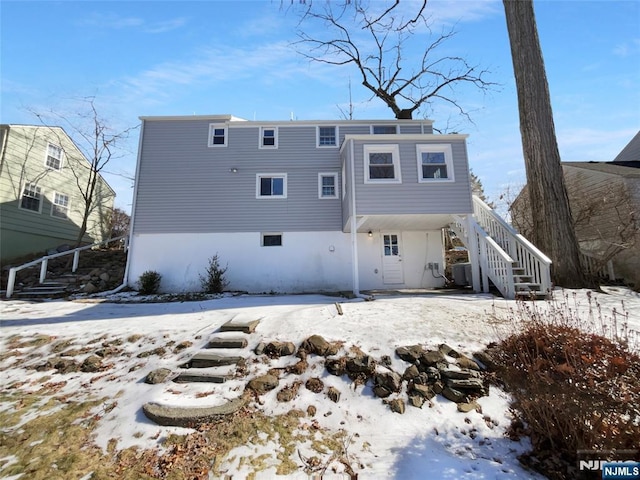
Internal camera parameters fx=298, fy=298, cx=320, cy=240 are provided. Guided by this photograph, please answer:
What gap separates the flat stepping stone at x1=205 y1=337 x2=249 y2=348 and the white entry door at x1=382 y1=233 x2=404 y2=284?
8.03m

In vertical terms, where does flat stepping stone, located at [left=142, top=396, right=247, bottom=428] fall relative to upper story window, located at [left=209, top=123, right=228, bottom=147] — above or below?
below

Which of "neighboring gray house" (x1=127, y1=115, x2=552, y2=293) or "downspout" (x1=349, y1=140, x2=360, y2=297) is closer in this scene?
"downspout" (x1=349, y1=140, x2=360, y2=297)

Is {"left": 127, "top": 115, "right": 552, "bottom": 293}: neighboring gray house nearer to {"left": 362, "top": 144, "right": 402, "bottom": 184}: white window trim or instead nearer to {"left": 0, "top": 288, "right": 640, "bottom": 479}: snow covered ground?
{"left": 362, "top": 144, "right": 402, "bottom": 184}: white window trim

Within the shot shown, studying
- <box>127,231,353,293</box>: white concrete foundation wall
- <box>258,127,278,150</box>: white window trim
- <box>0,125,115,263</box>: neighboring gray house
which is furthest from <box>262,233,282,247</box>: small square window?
<box>0,125,115,263</box>: neighboring gray house

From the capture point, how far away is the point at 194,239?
1183 cm

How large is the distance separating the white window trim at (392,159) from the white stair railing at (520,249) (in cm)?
328

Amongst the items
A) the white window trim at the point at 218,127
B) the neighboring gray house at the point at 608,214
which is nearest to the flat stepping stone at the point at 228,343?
the white window trim at the point at 218,127

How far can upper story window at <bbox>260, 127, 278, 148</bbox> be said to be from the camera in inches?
499

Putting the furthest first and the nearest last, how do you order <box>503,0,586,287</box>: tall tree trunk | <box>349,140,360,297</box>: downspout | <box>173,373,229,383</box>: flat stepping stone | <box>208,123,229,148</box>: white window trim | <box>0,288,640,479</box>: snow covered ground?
<box>208,123,229,148</box>: white window trim < <box>349,140,360,297</box>: downspout < <box>503,0,586,287</box>: tall tree trunk < <box>173,373,229,383</box>: flat stepping stone < <box>0,288,640,479</box>: snow covered ground

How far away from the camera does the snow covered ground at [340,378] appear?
284 centimetres

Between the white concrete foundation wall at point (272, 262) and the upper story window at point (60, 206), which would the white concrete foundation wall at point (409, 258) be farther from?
the upper story window at point (60, 206)

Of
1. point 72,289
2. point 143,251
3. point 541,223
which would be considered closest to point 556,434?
point 541,223

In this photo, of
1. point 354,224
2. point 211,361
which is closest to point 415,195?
point 354,224

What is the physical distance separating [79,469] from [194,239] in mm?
9861
